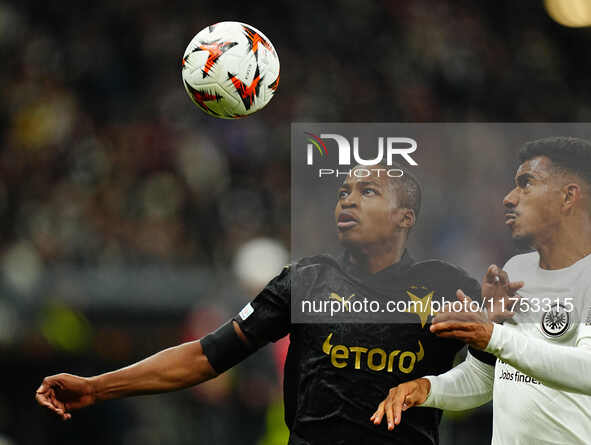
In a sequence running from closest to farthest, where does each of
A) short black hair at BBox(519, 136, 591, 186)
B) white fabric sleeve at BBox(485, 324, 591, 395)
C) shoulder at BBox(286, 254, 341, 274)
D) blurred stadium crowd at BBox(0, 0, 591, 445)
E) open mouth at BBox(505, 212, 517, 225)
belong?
white fabric sleeve at BBox(485, 324, 591, 395) < short black hair at BBox(519, 136, 591, 186) < open mouth at BBox(505, 212, 517, 225) < shoulder at BBox(286, 254, 341, 274) < blurred stadium crowd at BBox(0, 0, 591, 445)

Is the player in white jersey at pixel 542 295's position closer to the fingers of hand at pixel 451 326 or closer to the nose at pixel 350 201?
the fingers of hand at pixel 451 326

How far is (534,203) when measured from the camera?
152 inches

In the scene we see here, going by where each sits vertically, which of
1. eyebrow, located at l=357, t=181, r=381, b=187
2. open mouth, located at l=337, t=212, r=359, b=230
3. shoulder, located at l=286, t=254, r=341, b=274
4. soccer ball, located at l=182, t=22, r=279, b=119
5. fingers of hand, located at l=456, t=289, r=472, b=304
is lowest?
fingers of hand, located at l=456, t=289, r=472, b=304

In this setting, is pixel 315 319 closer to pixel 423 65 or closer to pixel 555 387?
pixel 555 387

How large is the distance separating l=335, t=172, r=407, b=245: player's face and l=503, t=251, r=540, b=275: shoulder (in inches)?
19.8

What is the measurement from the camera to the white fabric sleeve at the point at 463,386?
12.7 feet

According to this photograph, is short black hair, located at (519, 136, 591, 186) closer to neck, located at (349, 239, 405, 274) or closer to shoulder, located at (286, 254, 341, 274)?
neck, located at (349, 239, 405, 274)

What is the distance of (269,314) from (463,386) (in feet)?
2.98

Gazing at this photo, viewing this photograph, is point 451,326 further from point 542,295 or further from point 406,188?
point 406,188

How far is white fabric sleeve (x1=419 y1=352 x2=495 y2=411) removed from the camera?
3879 millimetres

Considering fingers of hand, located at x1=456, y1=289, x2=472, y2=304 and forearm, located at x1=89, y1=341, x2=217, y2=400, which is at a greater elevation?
fingers of hand, located at x1=456, y1=289, x2=472, y2=304

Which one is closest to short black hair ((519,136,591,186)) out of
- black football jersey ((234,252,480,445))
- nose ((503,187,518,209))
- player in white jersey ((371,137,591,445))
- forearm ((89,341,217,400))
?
player in white jersey ((371,137,591,445))

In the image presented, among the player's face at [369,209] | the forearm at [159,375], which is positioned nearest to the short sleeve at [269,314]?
the forearm at [159,375]

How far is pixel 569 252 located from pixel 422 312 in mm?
665
